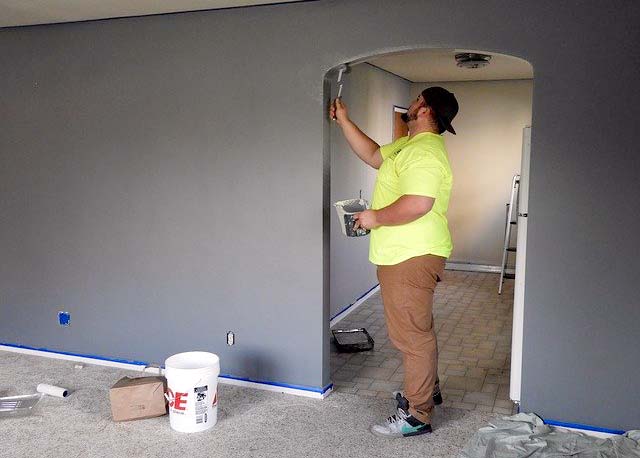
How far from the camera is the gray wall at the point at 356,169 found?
527 cm

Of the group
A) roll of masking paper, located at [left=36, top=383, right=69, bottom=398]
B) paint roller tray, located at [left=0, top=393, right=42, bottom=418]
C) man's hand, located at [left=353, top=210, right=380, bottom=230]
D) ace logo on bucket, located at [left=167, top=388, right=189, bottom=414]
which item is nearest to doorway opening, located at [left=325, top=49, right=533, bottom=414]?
man's hand, located at [left=353, top=210, right=380, bottom=230]

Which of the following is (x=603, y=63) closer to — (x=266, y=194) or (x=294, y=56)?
(x=294, y=56)

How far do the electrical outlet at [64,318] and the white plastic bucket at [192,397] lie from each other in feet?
4.45

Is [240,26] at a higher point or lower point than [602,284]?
higher

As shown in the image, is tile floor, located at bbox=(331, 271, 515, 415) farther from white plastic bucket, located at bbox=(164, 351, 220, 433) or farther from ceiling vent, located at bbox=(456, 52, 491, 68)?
ceiling vent, located at bbox=(456, 52, 491, 68)

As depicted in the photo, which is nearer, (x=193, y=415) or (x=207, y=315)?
(x=193, y=415)

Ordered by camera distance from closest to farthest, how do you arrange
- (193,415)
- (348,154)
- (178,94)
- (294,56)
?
(193,415)
(294,56)
(178,94)
(348,154)

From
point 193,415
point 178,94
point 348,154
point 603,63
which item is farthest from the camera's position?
point 348,154

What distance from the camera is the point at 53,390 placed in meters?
3.64

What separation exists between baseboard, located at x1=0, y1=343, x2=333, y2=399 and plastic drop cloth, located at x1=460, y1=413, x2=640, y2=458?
0.99m

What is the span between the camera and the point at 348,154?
18.2 ft

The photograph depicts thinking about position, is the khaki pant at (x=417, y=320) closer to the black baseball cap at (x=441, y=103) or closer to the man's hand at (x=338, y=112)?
the black baseball cap at (x=441, y=103)

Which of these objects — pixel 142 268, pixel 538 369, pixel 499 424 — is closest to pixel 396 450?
pixel 499 424

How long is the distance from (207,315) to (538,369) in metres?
1.94
